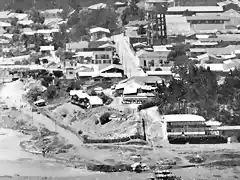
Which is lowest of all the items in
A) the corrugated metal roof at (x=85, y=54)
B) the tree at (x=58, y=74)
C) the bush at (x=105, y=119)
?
the bush at (x=105, y=119)

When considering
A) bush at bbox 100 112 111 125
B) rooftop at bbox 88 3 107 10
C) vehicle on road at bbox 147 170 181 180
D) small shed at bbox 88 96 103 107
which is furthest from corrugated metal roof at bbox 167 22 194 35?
vehicle on road at bbox 147 170 181 180

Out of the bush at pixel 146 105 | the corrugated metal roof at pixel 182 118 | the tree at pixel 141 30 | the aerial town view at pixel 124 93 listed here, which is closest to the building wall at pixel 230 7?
the aerial town view at pixel 124 93

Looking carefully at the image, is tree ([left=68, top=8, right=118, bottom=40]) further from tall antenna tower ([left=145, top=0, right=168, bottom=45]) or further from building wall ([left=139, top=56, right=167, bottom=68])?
building wall ([left=139, top=56, right=167, bottom=68])

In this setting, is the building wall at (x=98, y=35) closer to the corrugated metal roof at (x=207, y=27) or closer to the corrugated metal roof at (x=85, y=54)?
the corrugated metal roof at (x=85, y=54)

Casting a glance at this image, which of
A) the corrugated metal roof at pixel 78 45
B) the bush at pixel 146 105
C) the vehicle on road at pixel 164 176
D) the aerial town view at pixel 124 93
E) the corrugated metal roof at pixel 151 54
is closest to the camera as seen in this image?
the vehicle on road at pixel 164 176

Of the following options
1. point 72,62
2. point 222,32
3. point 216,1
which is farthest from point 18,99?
point 216,1

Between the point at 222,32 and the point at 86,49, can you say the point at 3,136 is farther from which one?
the point at 222,32
